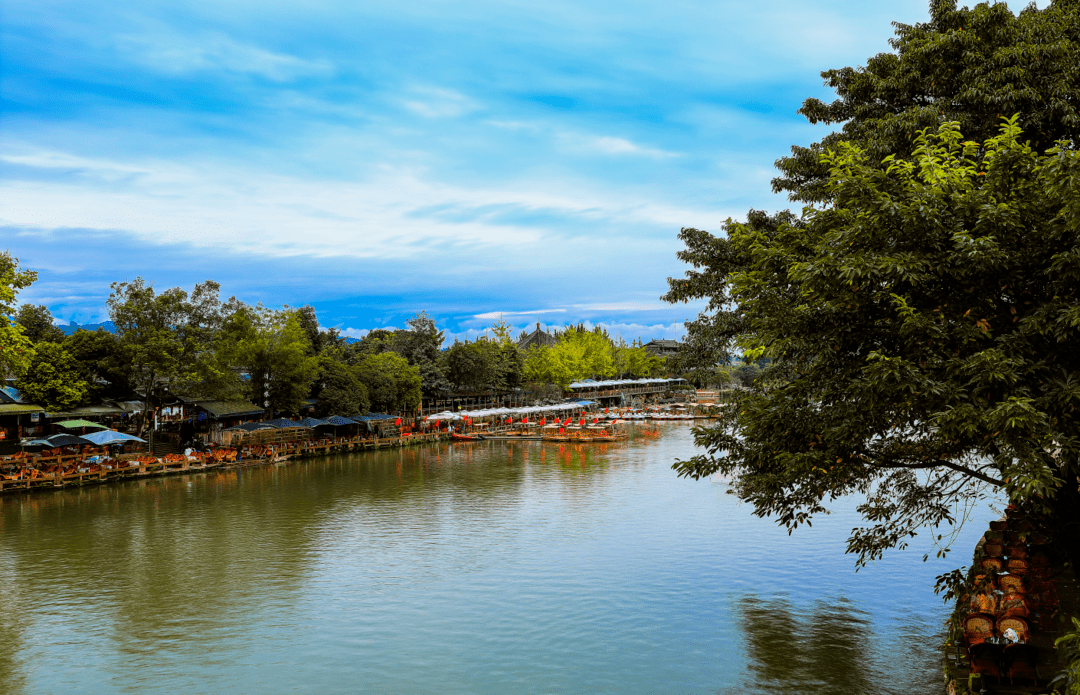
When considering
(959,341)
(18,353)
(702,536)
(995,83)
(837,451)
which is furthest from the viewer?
(18,353)

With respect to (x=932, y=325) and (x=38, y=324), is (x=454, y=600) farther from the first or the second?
(x=38, y=324)

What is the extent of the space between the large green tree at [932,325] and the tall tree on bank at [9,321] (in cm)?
2952

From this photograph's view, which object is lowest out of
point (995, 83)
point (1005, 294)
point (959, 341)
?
point (959, 341)

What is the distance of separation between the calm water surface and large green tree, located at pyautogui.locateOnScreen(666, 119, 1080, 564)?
12.4ft

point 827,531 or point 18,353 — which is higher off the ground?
point 18,353

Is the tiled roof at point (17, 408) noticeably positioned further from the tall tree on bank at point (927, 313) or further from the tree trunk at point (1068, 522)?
the tree trunk at point (1068, 522)

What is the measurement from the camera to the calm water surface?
13641mm

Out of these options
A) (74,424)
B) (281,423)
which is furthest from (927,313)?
(281,423)

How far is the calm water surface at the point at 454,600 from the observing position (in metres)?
13.6

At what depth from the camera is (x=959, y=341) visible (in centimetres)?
1023

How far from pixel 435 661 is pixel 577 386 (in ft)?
240

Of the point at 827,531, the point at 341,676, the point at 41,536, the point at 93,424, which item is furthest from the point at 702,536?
the point at 93,424

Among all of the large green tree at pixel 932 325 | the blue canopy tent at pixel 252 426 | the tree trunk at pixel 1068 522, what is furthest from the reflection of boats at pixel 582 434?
the tree trunk at pixel 1068 522

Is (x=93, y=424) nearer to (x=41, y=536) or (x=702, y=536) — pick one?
(x=41, y=536)
